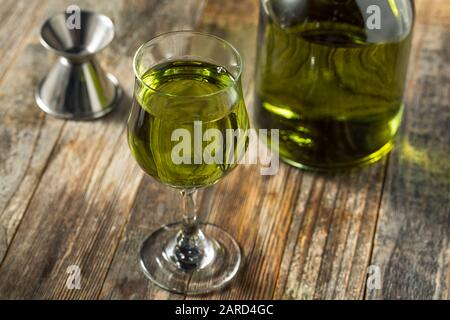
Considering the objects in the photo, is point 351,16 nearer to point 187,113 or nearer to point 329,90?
point 329,90

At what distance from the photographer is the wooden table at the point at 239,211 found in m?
1.15

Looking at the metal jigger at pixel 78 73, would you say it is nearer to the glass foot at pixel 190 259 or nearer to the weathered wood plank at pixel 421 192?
the glass foot at pixel 190 259

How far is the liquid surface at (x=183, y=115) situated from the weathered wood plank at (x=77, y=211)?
7.7 inches

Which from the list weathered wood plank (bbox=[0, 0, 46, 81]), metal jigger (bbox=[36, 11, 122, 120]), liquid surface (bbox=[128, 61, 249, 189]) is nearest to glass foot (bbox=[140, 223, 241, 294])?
liquid surface (bbox=[128, 61, 249, 189])

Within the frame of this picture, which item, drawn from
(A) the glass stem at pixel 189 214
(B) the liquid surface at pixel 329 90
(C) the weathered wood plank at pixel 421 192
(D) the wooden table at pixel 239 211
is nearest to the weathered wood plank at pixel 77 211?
(D) the wooden table at pixel 239 211

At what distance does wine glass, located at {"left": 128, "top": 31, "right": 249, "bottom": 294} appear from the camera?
0.98 meters

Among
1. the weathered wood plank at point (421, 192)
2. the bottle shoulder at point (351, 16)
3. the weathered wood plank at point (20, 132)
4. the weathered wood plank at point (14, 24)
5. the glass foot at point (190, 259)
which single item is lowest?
the glass foot at point (190, 259)

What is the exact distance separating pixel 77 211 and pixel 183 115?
0.32m

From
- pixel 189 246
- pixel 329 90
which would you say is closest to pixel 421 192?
pixel 329 90

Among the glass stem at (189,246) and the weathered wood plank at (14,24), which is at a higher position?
the weathered wood plank at (14,24)

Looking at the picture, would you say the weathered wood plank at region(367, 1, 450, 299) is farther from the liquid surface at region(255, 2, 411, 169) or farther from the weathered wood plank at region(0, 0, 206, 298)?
the weathered wood plank at region(0, 0, 206, 298)

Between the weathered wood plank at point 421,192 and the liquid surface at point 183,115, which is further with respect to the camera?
the weathered wood plank at point 421,192

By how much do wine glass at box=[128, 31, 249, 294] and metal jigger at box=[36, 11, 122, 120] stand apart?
A: 317 mm
